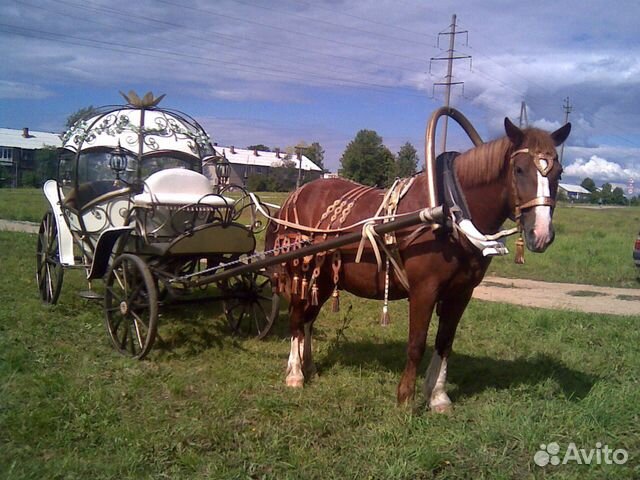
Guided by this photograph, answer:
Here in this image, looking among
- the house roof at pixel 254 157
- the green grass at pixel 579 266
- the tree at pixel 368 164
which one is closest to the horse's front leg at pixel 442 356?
the green grass at pixel 579 266

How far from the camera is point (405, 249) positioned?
4277mm

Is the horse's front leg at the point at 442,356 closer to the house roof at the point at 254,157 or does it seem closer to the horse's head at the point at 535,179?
the horse's head at the point at 535,179

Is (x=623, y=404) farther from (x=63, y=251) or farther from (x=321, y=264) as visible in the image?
(x=63, y=251)

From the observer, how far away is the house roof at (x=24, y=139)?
185ft

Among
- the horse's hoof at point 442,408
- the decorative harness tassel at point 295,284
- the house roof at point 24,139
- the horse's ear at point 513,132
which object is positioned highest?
the house roof at point 24,139

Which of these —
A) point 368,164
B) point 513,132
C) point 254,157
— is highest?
point 254,157

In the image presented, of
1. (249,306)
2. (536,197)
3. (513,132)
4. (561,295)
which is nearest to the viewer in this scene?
(536,197)

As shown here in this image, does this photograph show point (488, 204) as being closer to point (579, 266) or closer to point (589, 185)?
point (579, 266)

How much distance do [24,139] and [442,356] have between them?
6370 centimetres

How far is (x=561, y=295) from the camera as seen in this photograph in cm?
1038

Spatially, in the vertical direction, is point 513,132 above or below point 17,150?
below

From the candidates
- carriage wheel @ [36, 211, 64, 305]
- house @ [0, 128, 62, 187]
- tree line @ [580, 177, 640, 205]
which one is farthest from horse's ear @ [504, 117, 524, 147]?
tree line @ [580, 177, 640, 205]

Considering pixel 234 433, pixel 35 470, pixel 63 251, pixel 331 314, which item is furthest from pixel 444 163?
pixel 63 251

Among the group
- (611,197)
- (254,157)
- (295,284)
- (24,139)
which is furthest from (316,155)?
(295,284)
